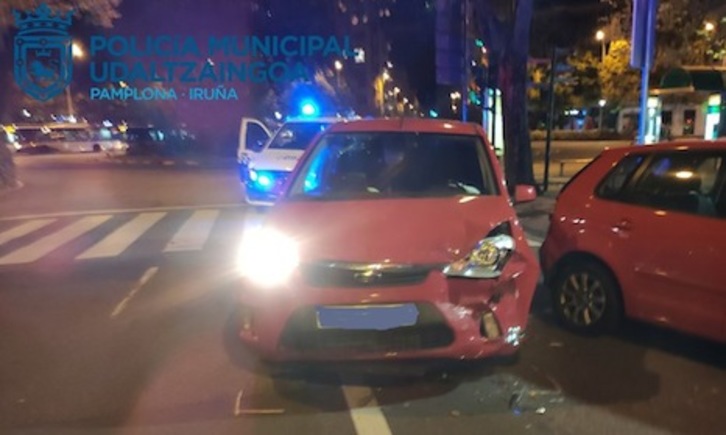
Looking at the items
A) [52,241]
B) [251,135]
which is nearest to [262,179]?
[52,241]

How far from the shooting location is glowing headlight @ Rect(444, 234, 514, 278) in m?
4.66

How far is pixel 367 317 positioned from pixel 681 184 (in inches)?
108

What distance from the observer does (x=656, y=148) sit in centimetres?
584

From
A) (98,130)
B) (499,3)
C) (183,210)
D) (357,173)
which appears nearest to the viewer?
(357,173)

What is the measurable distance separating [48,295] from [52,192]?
12764 mm

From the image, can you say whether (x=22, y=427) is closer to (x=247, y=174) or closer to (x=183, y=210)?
(x=247, y=174)

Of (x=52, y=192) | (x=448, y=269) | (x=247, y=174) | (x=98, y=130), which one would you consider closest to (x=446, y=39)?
(x=247, y=174)

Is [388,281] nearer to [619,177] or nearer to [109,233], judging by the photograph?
[619,177]

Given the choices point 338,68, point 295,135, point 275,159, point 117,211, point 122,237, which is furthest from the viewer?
point 338,68

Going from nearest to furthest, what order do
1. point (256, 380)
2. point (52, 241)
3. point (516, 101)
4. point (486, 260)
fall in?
point (486, 260) < point (256, 380) < point (52, 241) < point (516, 101)

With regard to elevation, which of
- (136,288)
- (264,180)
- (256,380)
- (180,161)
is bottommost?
(180,161)

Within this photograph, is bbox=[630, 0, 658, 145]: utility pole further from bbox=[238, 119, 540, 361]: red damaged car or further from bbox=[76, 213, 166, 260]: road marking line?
bbox=[76, 213, 166, 260]: road marking line

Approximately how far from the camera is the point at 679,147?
224 inches

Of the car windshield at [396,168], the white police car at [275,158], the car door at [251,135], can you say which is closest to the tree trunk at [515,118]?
the white police car at [275,158]
